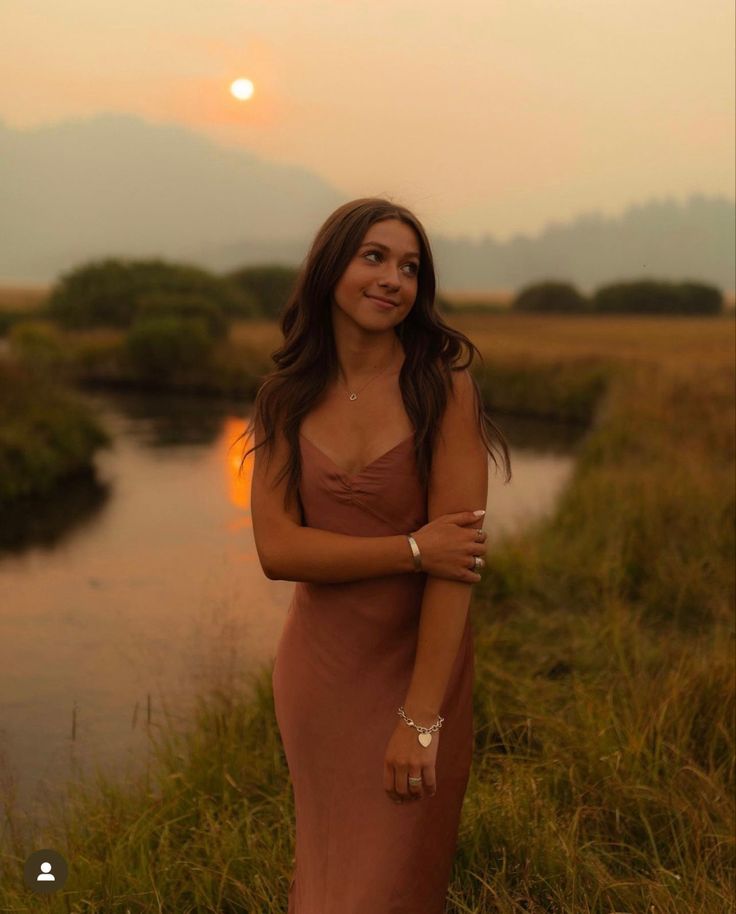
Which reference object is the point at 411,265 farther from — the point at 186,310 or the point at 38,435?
the point at 186,310

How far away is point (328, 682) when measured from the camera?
1.89 meters

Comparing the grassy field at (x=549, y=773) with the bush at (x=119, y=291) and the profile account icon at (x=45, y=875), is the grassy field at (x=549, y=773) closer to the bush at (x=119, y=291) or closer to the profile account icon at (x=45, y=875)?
the profile account icon at (x=45, y=875)

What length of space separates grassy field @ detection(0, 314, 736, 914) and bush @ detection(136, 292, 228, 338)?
1492 cm

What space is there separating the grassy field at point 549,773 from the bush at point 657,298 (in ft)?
30.1

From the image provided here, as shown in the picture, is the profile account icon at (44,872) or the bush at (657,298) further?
the bush at (657,298)

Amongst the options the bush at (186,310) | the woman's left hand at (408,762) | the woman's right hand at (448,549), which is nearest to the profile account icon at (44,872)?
the woman's left hand at (408,762)

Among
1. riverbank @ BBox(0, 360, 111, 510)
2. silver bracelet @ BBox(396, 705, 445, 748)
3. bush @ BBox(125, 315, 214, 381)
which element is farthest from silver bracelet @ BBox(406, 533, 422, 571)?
bush @ BBox(125, 315, 214, 381)

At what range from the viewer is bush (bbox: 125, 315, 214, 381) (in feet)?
68.4

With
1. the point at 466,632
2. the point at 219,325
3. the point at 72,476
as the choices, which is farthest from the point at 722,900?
the point at 219,325

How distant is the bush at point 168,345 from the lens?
20.8 m

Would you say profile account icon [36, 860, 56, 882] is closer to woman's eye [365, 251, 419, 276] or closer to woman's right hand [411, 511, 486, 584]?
woman's right hand [411, 511, 486, 584]

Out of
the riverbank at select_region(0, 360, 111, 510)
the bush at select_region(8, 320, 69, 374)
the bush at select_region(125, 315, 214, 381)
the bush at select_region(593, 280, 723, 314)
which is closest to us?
the riverbank at select_region(0, 360, 111, 510)

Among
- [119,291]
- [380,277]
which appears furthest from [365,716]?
[119,291]

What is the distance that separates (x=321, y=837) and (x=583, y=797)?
4.48ft
